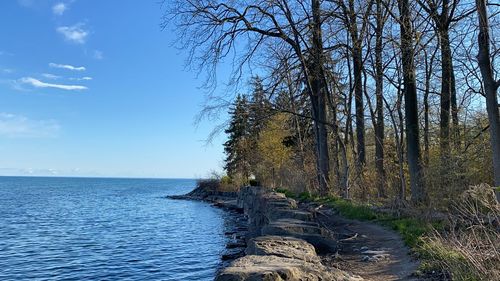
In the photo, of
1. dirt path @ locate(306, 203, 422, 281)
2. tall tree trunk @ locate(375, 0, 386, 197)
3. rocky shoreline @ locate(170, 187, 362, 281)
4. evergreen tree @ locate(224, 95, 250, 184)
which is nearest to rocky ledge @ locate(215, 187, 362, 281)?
rocky shoreline @ locate(170, 187, 362, 281)

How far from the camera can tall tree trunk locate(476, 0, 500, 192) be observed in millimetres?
9969

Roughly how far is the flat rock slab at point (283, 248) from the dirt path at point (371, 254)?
1001 millimetres

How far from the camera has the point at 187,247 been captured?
18.2 metres

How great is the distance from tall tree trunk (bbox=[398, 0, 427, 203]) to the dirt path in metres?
2.25

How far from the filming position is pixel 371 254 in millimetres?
9758

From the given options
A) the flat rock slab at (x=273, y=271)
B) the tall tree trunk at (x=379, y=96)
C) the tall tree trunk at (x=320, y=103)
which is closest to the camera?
the flat rock slab at (x=273, y=271)

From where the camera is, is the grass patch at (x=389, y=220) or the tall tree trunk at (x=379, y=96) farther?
the tall tree trunk at (x=379, y=96)

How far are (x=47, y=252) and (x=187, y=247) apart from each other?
204 inches

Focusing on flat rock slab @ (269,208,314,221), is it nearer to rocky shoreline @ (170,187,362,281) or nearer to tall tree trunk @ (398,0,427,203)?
rocky shoreline @ (170,187,362,281)

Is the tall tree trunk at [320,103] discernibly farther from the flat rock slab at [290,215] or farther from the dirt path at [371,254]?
the dirt path at [371,254]

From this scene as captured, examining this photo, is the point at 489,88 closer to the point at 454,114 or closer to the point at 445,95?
the point at 454,114

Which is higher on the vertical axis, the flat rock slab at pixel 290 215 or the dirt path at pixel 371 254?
the flat rock slab at pixel 290 215

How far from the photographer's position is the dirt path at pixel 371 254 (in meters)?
8.14

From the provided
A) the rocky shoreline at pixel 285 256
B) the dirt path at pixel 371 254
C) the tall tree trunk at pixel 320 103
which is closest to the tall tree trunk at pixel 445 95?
the dirt path at pixel 371 254
